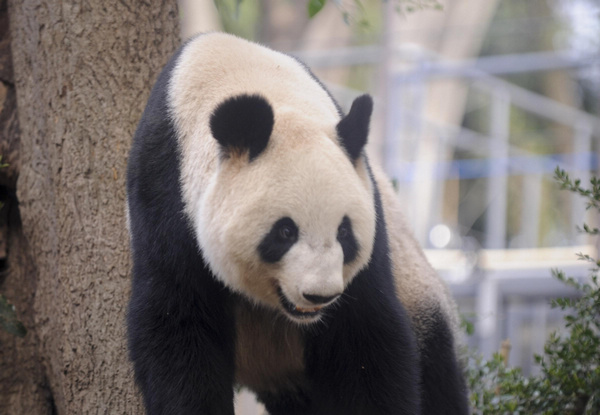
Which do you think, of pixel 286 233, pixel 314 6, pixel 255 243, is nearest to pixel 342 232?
pixel 286 233

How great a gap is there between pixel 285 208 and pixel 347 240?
0.29 m

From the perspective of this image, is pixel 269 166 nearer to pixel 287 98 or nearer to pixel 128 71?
pixel 287 98

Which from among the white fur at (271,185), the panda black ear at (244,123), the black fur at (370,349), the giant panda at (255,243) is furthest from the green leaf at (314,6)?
the panda black ear at (244,123)

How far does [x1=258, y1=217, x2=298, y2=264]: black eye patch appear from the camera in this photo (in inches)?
105

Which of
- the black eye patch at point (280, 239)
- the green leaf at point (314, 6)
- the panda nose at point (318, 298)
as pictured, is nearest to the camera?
the panda nose at point (318, 298)

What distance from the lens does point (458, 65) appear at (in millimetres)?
12641

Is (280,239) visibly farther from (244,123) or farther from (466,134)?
(466,134)

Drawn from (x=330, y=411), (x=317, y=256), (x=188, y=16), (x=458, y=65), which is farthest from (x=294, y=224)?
(x=188, y=16)

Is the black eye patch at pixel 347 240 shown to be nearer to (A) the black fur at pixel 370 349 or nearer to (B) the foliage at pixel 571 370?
(A) the black fur at pixel 370 349

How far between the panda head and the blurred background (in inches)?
259

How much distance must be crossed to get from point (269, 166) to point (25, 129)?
87.0 inches

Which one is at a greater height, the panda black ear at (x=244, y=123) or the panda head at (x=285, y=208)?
the panda black ear at (x=244, y=123)

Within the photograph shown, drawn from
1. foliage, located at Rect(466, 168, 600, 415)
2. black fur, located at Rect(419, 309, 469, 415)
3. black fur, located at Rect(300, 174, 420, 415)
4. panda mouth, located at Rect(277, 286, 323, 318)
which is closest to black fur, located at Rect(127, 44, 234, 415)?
panda mouth, located at Rect(277, 286, 323, 318)

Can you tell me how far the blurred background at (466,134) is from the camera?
38.4ft
